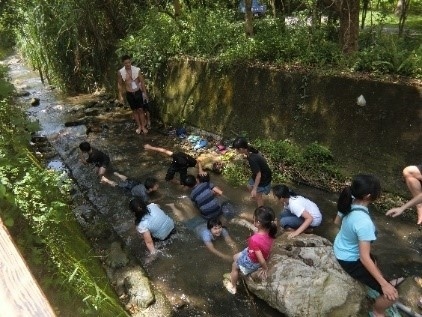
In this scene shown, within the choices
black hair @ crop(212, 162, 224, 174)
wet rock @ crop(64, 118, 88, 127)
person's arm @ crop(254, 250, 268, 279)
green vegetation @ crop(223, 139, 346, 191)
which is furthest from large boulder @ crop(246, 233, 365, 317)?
wet rock @ crop(64, 118, 88, 127)

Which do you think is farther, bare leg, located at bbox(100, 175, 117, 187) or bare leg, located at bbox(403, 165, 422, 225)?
bare leg, located at bbox(100, 175, 117, 187)

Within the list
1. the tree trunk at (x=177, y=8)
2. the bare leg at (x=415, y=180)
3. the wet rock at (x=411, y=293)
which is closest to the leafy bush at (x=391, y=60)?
the bare leg at (x=415, y=180)

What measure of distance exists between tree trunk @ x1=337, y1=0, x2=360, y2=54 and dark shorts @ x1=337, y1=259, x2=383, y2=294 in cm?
468

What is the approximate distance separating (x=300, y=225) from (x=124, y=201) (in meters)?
3.14

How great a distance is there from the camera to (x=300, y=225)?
511cm

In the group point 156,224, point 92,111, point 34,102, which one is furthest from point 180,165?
point 34,102

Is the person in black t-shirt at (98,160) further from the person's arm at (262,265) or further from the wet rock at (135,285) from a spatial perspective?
the person's arm at (262,265)

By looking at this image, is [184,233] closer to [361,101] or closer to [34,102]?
[361,101]

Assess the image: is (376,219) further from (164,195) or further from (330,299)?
(164,195)

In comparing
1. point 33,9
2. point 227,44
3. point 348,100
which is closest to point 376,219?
point 348,100

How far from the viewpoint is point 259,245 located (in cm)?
414

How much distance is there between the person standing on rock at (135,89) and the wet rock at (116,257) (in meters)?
4.47

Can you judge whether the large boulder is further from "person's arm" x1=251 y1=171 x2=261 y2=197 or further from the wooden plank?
the wooden plank

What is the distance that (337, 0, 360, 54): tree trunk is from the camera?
22.3ft
